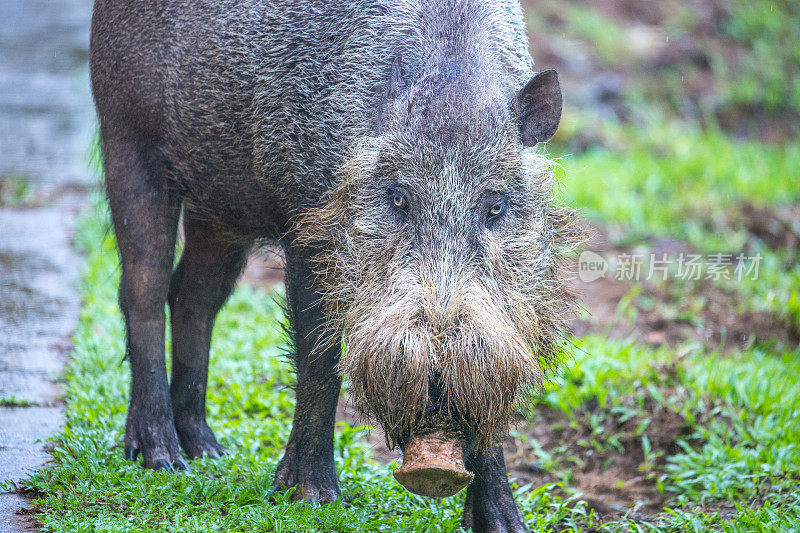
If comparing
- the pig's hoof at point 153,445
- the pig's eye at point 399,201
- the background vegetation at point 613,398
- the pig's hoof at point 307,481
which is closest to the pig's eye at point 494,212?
the pig's eye at point 399,201

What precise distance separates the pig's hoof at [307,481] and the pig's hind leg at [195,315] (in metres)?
0.66

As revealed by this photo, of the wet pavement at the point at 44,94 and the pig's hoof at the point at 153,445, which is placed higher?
the wet pavement at the point at 44,94

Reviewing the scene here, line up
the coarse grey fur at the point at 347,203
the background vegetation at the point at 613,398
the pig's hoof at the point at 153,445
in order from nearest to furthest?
the coarse grey fur at the point at 347,203 < the background vegetation at the point at 613,398 < the pig's hoof at the point at 153,445

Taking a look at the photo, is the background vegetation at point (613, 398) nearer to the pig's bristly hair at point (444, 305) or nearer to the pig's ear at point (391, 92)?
the pig's bristly hair at point (444, 305)

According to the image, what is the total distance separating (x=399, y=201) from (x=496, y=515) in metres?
1.41

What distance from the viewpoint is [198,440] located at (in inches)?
170

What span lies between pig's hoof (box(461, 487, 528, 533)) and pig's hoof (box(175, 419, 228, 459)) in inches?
56.1

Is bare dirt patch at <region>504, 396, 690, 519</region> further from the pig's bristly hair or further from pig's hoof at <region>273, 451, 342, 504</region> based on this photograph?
the pig's bristly hair

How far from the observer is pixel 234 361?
5.39 meters

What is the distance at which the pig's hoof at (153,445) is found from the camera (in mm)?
3988

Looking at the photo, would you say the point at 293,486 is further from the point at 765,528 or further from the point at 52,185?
the point at 52,185

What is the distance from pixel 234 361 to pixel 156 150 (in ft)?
5.67
